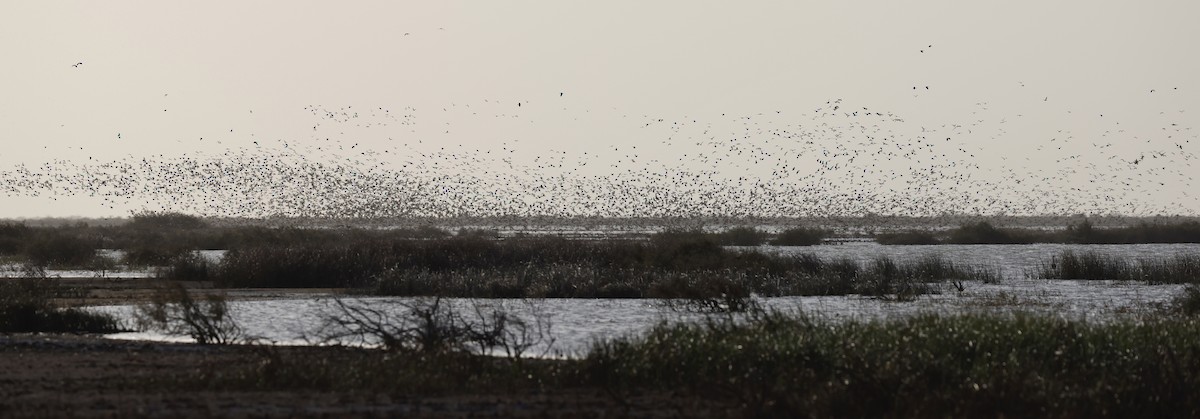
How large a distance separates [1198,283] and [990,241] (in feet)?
170

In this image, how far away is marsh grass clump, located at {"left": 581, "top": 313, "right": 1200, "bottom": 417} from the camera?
16.7 meters

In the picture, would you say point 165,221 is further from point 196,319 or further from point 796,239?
point 196,319

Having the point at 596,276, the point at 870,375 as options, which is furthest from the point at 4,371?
the point at 596,276

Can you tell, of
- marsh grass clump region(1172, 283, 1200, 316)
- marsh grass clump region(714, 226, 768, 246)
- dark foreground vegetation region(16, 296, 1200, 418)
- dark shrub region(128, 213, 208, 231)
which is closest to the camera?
dark foreground vegetation region(16, 296, 1200, 418)

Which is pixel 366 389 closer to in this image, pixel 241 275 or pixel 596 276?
pixel 596 276

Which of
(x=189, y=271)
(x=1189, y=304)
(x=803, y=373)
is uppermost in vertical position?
(x=189, y=271)

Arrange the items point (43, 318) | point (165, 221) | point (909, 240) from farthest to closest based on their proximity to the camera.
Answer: point (165, 221) < point (909, 240) < point (43, 318)

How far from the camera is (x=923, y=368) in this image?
60.3 feet

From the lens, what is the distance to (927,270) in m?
46.4

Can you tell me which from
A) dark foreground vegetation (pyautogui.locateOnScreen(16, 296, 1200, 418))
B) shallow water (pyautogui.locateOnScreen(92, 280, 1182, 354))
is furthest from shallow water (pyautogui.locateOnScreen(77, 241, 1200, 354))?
dark foreground vegetation (pyautogui.locateOnScreen(16, 296, 1200, 418))

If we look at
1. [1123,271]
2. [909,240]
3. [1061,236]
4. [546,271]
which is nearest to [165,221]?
[909,240]

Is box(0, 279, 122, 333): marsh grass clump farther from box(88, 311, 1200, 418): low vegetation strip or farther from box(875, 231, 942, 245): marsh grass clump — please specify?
box(875, 231, 942, 245): marsh grass clump

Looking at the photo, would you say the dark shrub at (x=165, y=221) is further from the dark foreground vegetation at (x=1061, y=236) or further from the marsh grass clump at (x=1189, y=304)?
the marsh grass clump at (x=1189, y=304)

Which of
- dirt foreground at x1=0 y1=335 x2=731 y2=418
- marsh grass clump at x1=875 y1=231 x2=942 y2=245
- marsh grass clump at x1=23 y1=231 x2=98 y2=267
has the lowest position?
marsh grass clump at x1=875 y1=231 x2=942 y2=245
